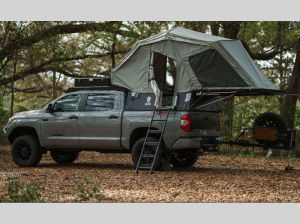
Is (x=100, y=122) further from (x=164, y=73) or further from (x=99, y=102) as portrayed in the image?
(x=164, y=73)

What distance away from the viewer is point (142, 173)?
875 cm

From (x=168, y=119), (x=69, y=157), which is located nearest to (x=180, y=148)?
(x=168, y=119)

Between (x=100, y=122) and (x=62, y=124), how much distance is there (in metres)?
1.09

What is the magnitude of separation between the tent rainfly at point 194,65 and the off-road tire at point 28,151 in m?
2.63

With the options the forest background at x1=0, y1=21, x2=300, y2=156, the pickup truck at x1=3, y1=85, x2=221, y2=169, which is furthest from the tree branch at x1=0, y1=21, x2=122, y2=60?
the pickup truck at x1=3, y1=85, x2=221, y2=169

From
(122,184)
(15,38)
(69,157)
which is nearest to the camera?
(122,184)

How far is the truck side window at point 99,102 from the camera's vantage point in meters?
9.51

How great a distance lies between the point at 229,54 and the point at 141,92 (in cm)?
228

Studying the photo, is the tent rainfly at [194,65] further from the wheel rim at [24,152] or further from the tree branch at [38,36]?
the tree branch at [38,36]

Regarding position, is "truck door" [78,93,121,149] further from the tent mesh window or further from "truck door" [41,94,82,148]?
the tent mesh window

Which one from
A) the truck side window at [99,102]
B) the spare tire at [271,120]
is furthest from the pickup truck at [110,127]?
the spare tire at [271,120]

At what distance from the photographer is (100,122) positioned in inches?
369

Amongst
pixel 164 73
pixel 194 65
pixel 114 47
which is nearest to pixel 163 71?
pixel 164 73

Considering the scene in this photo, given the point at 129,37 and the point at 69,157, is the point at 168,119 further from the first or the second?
the point at 129,37
